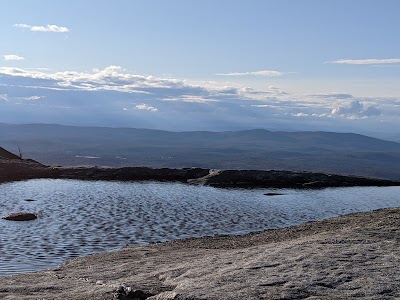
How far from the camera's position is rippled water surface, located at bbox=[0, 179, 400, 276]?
29.6m

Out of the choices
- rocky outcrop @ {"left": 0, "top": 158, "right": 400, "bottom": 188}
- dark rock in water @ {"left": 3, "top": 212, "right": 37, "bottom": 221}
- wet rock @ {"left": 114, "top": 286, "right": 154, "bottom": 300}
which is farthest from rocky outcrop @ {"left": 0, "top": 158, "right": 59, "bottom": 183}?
wet rock @ {"left": 114, "top": 286, "right": 154, "bottom": 300}

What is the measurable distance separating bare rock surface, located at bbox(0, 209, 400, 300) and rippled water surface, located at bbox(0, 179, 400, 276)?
16.9 ft

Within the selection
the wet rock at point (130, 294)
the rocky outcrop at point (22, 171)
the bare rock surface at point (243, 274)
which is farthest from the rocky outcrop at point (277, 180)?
the wet rock at point (130, 294)

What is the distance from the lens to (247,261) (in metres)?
19.1

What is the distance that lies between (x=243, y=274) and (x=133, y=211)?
89.2 feet

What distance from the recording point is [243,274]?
16.8 meters

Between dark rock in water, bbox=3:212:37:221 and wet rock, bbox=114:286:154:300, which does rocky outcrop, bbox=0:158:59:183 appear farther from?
wet rock, bbox=114:286:154:300

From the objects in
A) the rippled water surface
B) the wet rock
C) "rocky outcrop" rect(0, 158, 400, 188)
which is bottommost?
the rippled water surface

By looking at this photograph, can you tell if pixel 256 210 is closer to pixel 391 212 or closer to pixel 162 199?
pixel 162 199

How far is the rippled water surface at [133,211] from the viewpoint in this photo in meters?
29.6

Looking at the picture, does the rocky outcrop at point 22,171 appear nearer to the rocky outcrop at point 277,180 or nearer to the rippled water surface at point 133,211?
the rippled water surface at point 133,211

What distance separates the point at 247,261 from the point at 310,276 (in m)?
3.26

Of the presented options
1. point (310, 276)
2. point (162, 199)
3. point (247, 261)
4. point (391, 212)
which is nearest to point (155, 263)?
point (247, 261)

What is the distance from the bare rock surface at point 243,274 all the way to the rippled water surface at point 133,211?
Result: 16.9ft
